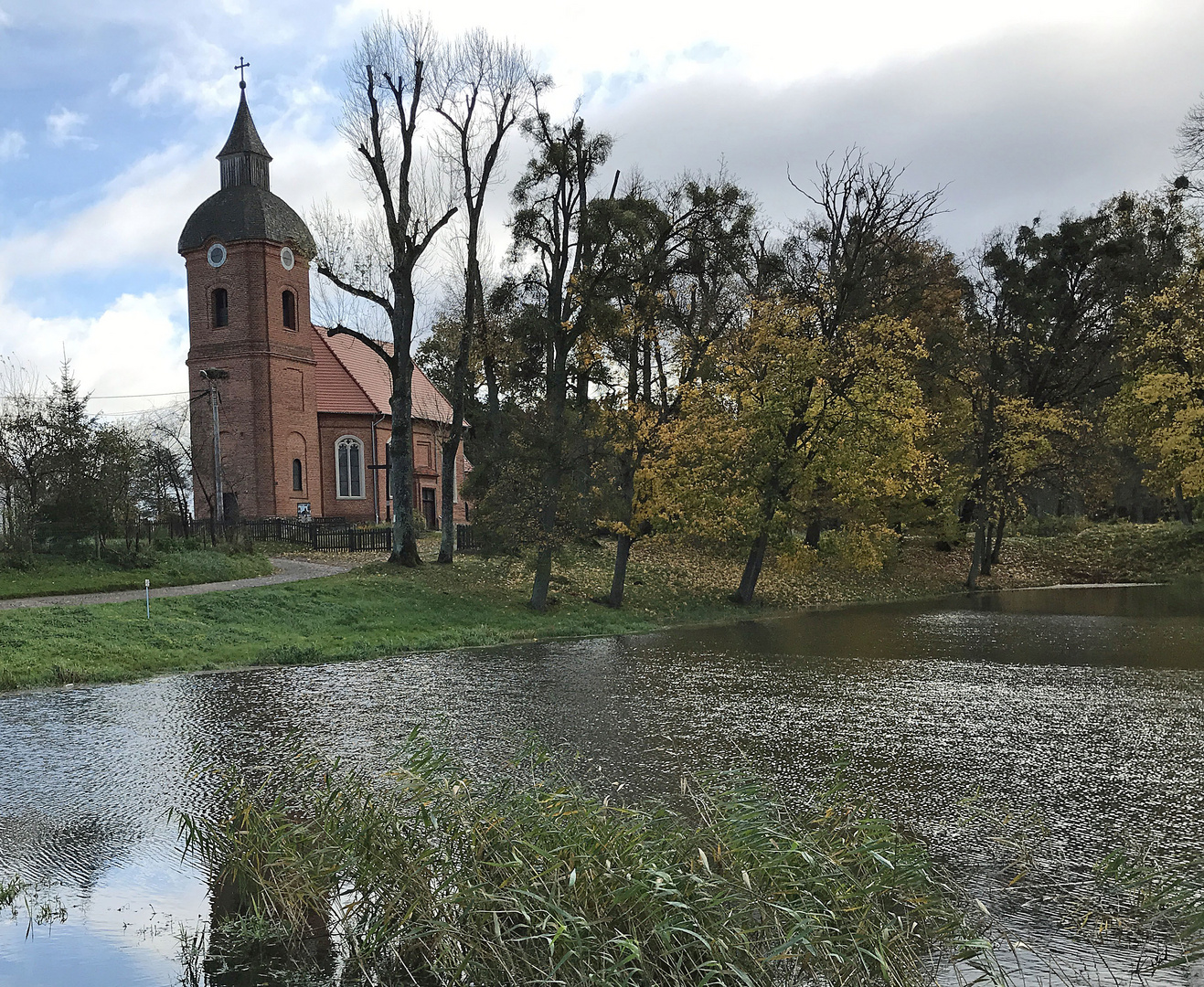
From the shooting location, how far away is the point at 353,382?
153 feet

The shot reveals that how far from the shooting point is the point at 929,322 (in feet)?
112

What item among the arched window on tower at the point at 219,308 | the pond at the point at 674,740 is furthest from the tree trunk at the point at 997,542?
the arched window on tower at the point at 219,308

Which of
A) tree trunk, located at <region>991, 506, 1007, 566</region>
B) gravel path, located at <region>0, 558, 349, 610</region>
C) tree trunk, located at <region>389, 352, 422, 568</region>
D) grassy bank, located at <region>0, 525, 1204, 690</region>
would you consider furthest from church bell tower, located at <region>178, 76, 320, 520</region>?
tree trunk, located at <region>991, 506, 1007, 566</region>

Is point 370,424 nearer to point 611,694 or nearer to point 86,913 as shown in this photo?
point 611,694

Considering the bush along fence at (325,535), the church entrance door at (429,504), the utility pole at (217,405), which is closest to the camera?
the bush along fence at (325,535)

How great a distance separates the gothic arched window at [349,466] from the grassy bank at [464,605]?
672 inches

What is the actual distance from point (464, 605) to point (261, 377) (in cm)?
2434

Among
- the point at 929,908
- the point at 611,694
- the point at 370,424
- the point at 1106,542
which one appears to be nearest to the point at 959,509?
the point at 1106,542

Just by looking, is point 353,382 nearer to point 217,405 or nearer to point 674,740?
point 217,405

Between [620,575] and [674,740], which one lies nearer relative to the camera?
[674,740]

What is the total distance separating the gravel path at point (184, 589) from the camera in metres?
18.0

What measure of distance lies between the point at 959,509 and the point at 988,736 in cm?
2892

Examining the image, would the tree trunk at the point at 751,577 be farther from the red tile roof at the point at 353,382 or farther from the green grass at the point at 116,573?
the red tile roof at the point at 353,382

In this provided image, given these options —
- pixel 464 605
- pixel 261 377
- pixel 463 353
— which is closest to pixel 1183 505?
pixel 463 353
